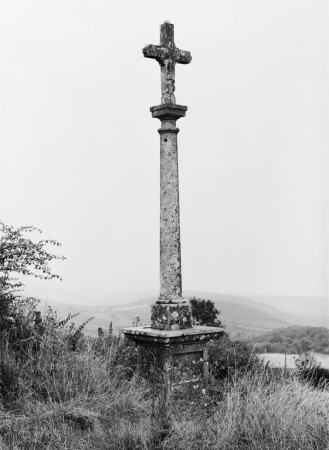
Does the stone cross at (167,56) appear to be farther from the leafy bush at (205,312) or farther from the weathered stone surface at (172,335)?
the leafy bush at (205,312)

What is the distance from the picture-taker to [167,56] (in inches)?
300

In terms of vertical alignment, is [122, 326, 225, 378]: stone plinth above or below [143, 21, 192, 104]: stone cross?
below

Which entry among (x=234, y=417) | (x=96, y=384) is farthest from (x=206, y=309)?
(x=234, y=417)

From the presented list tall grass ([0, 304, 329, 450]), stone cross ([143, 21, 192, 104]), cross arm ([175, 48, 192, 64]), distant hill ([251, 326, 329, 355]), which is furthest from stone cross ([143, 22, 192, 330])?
distant hill ([251, 326, 329, 355])

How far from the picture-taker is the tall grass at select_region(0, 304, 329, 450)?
5496 mm

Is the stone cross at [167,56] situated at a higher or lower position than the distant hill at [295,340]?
higher

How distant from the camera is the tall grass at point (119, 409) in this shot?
5.50 m

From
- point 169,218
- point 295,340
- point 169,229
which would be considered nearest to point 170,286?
point 169,229

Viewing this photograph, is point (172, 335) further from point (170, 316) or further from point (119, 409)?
point (119, 409)

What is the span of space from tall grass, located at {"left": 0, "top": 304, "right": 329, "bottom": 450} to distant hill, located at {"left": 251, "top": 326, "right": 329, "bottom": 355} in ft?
25.6

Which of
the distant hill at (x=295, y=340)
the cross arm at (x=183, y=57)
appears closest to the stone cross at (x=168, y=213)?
the cross arm at (x=183, y=57)

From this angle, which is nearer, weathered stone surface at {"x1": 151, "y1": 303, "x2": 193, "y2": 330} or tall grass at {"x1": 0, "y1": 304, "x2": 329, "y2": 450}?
tall grass at {"x1": 0, "y1": 304, "x2": 329, "y2": 450}

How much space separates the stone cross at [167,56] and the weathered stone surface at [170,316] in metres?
2.63

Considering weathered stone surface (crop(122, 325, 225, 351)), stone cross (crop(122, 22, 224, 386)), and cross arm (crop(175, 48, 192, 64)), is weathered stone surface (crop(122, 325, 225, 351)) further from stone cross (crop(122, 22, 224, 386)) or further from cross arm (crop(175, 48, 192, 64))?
cross arm (crop(175, 48, 192, 64))
